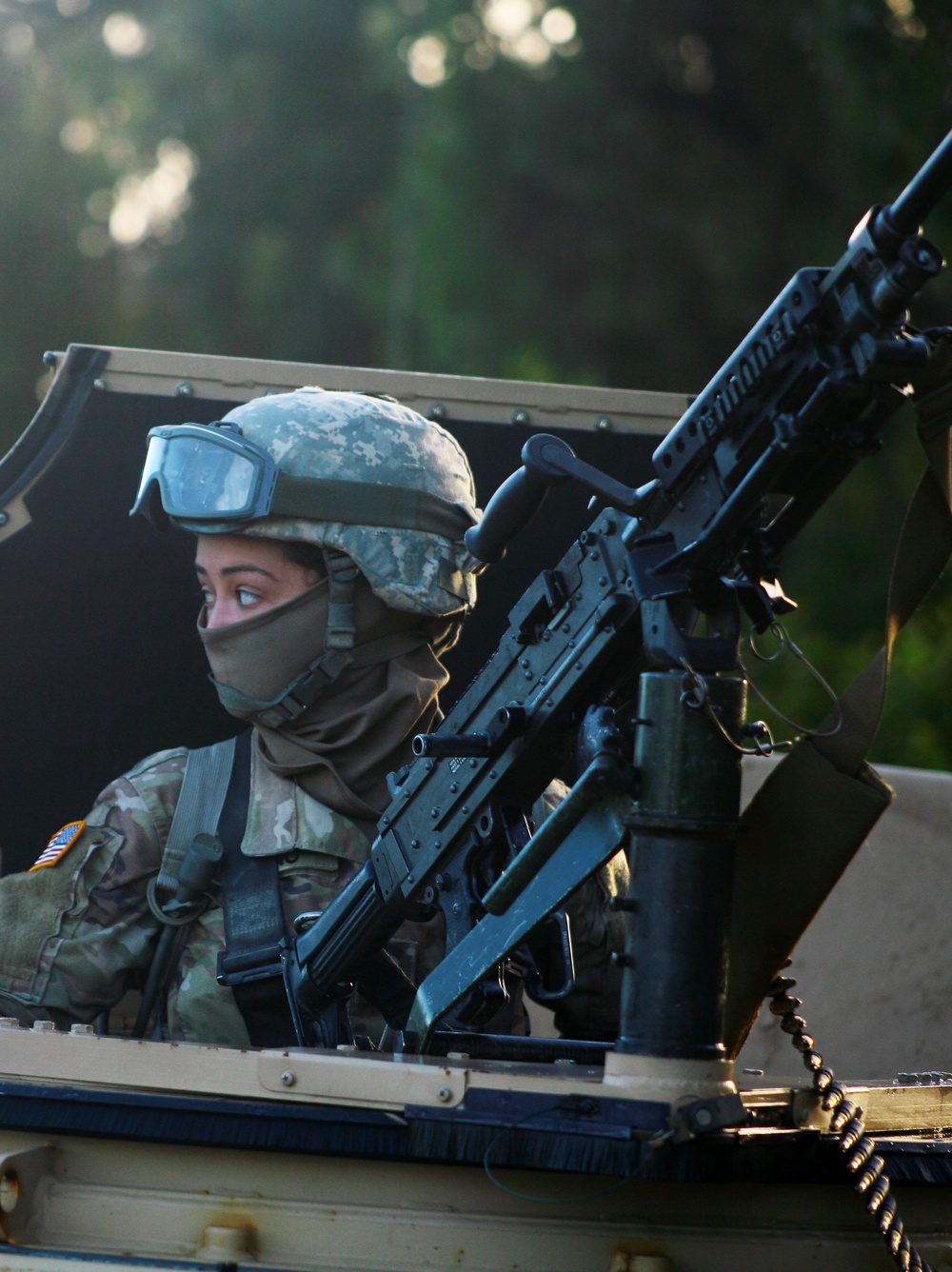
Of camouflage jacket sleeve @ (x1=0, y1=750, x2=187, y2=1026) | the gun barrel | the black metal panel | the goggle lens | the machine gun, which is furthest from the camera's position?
the black metal panel

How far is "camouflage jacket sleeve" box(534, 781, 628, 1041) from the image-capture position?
3.28m

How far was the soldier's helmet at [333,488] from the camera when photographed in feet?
10.8

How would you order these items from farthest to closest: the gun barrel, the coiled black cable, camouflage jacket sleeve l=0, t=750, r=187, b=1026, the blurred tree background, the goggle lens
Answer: the blurred tree background → the goggle lens → camouflage jacket sleeve l=0, t=750, r=187, b=1026 → the coiled black cable → the gun barrel

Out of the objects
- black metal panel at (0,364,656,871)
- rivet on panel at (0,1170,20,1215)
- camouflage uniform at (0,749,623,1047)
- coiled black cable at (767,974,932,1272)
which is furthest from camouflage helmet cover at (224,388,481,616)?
rivet on panel at (0,1170,20,1215)

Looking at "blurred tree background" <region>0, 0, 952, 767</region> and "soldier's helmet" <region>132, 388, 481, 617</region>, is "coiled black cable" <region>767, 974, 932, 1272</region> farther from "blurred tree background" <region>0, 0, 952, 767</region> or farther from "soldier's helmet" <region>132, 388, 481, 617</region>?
"blurred tree background" <region>0, 0, 952, 767</region>

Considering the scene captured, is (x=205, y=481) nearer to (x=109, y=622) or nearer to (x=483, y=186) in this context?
(x=109, y=622)

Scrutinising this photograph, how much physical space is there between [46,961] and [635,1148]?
136cm

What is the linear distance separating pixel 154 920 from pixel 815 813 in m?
1.38

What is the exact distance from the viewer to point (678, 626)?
2.42 metres

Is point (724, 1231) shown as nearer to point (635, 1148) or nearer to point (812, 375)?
point (635, 1148)

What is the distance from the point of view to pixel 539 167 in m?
15.9

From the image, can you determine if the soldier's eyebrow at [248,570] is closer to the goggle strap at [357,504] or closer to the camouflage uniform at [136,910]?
the goggle strap at [357,504]

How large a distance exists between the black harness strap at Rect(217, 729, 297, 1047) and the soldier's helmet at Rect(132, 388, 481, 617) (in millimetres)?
549

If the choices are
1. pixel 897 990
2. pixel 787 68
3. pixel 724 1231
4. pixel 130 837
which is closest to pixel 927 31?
pixel 787 68
